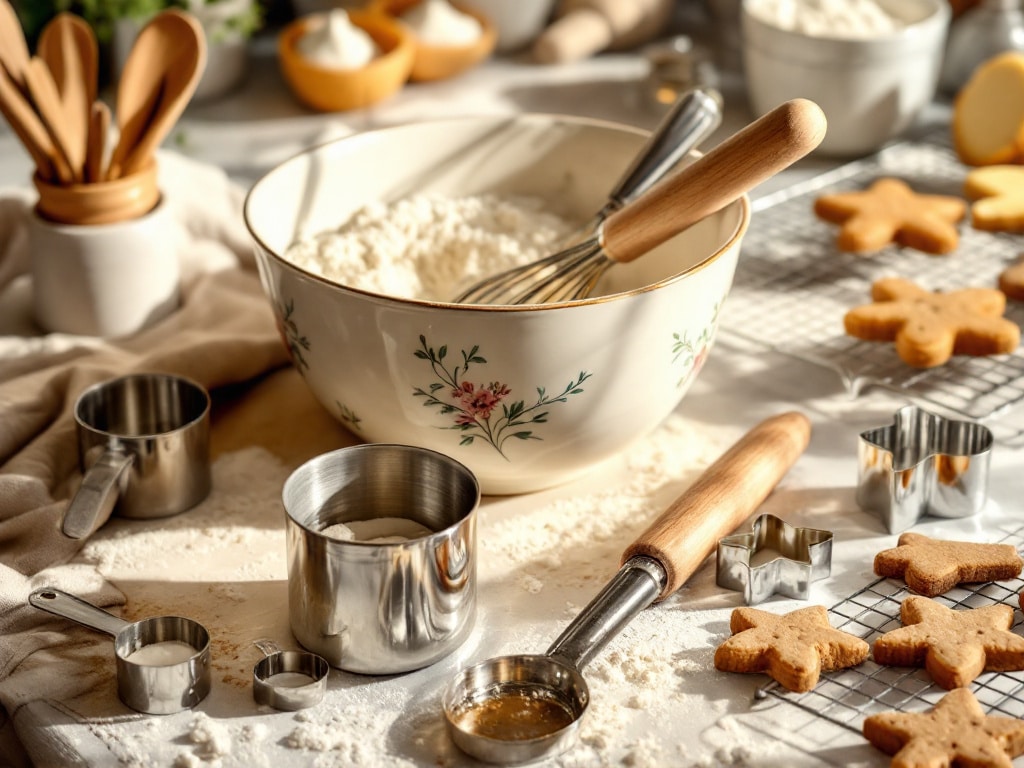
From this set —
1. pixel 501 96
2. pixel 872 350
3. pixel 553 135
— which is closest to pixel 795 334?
pixel 872 350

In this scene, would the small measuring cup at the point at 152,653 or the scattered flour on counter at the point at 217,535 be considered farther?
the scattered flour on counter at the point at 217,535

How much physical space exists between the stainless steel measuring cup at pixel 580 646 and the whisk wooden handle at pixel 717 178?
0.16 m

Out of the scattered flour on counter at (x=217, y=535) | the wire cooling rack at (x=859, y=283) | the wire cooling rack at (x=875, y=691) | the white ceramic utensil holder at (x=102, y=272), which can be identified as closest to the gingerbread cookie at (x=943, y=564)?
the wire cooling rack at (x=875, y=691)

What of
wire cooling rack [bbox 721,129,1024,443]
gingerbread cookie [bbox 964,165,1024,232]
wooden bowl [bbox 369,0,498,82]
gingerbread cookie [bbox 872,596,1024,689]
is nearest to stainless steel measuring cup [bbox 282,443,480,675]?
gingerbread cookie [bbox 872,596,1024,689]

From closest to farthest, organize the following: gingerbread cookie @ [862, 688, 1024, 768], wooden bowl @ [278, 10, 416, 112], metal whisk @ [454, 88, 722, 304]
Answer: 1. gingerbread cookie @ [862, 688, 1024, 768]
2. metal whisk @ [454, 88, 722, 304]
3. wooden bowl @ [278, 10, 416, 112]

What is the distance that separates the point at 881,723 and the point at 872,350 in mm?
466

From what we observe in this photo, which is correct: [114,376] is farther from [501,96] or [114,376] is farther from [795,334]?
[501,96]

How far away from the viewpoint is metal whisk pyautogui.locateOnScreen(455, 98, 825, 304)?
730 mm

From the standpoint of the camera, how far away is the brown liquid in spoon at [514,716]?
0.65m

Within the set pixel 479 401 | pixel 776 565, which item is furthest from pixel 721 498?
pixel 479 401

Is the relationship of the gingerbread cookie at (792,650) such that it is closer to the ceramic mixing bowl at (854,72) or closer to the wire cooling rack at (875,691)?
the wire cooling rack at (875,691)

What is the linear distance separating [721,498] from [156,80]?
55cm

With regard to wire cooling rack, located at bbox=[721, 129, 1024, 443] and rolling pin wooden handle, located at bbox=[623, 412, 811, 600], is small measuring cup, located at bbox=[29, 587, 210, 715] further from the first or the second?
wire cooling rack, located at bbox=[721, 129, 1024, 443]

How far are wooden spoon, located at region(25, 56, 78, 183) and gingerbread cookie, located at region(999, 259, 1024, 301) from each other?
0.76 m
